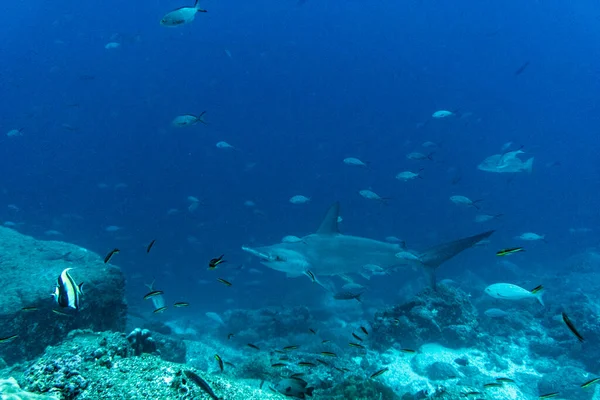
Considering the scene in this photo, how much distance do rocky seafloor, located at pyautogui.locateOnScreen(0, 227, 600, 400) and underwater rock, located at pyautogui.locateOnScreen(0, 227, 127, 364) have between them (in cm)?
2

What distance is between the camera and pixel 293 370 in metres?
6.25

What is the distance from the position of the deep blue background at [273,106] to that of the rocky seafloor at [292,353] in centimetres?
3315

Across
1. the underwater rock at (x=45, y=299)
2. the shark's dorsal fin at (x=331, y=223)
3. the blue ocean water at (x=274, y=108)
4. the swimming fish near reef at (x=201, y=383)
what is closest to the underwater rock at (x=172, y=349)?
the underwater rock at (x=45, y=299)

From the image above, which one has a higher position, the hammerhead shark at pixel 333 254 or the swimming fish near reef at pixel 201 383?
the swimming fish near reef at pixel 201 383

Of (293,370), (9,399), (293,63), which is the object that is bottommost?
(293,63)

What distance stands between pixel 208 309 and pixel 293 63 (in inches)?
2055

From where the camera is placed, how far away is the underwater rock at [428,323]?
956 cm

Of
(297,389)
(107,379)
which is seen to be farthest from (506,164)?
(107,379)

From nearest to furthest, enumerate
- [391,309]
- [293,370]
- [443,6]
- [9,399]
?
[9,399], [293,370], [391,309], [443,6]

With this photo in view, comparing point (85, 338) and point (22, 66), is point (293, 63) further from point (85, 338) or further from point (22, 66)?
point (85, 338)

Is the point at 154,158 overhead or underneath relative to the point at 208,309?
underneath

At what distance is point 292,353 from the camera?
7555 mm

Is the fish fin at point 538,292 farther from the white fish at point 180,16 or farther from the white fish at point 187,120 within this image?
the white fish at point 187,120

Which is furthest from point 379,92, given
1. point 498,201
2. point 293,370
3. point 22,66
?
point 22,66
